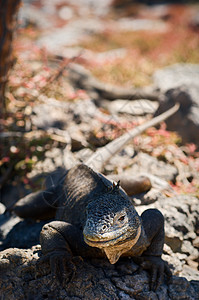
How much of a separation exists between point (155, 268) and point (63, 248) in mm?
878

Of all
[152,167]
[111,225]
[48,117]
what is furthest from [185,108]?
[111,225]

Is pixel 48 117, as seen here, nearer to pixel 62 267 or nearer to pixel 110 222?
pixel 62 267

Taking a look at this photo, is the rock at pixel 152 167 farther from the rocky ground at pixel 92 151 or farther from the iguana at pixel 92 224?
the iguana at pixel 92 224

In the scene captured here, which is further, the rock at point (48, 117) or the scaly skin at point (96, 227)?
the rock at point (48, 117)

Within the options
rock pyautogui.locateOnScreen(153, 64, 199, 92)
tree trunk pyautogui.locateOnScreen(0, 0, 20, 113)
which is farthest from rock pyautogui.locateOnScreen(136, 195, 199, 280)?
rock pyautogui.locateOnScreen(153, 64, 199, 92)

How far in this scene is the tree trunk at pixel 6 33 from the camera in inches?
208

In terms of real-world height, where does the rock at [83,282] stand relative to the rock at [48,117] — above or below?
above

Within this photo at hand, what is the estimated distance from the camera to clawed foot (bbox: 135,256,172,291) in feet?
9.74

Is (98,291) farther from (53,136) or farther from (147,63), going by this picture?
(147,63)

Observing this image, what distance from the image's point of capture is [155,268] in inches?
119

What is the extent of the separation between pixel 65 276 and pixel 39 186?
2.80 meters

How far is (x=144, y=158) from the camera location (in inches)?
223

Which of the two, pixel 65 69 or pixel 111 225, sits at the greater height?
pixel 111 225

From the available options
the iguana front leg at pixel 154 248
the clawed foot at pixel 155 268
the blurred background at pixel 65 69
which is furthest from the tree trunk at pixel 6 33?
the clawed foot at pixel 155 268
